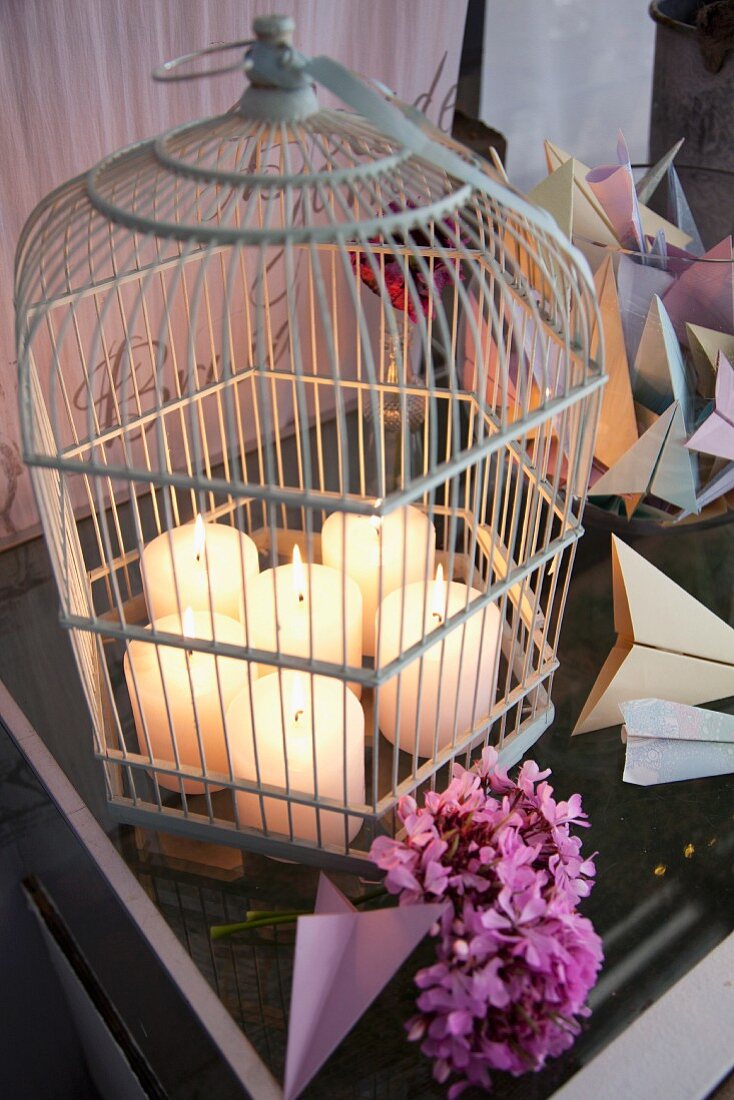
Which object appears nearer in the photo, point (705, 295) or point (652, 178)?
point (705, 295)

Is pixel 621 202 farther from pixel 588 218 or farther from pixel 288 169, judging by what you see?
pixel 288 169

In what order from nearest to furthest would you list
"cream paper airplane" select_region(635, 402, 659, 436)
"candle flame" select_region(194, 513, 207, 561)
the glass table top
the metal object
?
the glass table top < "candle flame" select_region(194, 513, 207, 561) < "cream paper airplane" select_region(635, 402, 659, 436) < the metal object

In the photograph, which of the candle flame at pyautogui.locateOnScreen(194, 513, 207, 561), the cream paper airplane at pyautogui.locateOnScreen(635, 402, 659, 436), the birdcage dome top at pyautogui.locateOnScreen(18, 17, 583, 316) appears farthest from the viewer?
the cream paper airplane at pyautogui.locateOnScreen(635, 402, 659, 436)

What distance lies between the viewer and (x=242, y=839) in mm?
601

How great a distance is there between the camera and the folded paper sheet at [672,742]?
67 cm

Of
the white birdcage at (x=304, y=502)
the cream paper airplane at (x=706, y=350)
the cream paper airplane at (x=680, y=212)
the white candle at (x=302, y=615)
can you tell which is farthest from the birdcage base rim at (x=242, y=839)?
the cream paper airplane at (x=680, y=212)

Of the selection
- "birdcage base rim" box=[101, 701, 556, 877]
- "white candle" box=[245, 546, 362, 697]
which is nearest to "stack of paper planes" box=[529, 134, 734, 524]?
"white candle" box=[245, 546, 362, 697]

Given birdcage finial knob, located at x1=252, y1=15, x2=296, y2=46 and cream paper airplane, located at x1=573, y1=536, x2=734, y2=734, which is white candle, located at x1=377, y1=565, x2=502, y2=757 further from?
birdcage finial knob, located at x1=252, y1=15, x2=296, y2=46

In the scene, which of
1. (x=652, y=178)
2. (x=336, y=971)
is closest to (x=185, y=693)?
(x=336, y=971)

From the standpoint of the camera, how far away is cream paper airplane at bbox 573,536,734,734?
0.69 meters

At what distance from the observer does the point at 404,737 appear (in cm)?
65

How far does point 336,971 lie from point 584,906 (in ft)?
0.58

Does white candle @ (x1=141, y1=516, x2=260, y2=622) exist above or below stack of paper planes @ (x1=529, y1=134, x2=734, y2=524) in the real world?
below

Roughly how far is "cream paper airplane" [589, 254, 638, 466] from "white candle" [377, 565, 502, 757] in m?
0.21
